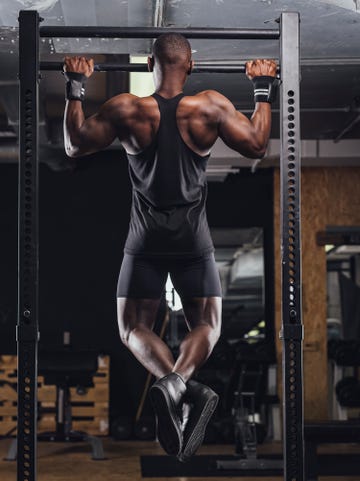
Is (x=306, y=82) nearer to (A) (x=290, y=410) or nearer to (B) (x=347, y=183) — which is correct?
(B) (x=347, y=183)

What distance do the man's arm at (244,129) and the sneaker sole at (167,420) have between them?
0.89 m

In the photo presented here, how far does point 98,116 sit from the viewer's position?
318 centimetres

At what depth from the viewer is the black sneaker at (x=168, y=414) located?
9.75ft

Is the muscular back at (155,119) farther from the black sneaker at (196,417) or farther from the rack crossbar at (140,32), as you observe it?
the black sneaker at (196,417)

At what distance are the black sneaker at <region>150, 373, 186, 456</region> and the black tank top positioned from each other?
48cm

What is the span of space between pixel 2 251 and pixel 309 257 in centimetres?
373

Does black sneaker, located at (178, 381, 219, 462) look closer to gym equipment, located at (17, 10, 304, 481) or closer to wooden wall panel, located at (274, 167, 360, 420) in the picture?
gym equipment, located at (17, 10, 304, 481)

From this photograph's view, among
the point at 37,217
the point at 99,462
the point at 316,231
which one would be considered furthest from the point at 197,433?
the point at 316,231

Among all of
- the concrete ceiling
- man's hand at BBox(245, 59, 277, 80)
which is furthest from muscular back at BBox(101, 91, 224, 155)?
the concrete ceiling

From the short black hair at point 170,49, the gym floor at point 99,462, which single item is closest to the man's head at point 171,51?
the short black hair at point 170,49

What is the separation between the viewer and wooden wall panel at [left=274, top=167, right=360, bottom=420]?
1075 cm

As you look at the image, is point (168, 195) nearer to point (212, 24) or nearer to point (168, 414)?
point (168, 414)

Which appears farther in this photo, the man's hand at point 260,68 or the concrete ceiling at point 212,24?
the concrete ceiling at point 212,24

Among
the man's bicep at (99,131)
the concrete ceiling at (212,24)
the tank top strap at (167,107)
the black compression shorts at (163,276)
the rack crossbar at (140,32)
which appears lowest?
the black compression shorts at (163,276)
